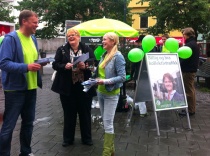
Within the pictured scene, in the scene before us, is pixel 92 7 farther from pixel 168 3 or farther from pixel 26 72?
pixel 26 72

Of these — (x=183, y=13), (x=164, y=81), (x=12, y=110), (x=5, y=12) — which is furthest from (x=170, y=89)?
(x=5, y=12)

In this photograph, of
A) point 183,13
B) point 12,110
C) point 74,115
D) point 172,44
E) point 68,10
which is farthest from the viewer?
point 68,10

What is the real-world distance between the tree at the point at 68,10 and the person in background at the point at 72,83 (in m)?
14.1

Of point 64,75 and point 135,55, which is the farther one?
point 135,55

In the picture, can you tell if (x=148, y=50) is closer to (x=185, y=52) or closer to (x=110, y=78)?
(x=185, y=52)

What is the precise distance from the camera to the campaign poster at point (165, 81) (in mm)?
5297

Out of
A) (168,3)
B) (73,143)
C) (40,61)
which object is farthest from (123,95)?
(168,3)

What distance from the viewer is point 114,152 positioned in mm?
4223

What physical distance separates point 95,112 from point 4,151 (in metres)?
3.40

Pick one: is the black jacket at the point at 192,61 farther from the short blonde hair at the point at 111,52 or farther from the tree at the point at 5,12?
the tree at the point at 5,12

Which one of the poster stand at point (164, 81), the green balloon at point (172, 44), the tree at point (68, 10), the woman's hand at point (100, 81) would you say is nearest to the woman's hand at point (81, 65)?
the woman's hand at point (100, 81)

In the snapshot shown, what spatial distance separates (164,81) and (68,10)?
1422cm

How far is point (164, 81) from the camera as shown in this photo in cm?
540

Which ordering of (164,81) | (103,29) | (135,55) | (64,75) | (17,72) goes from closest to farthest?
(17,72), (64,75), (135,55), (164,81), (103,29)
